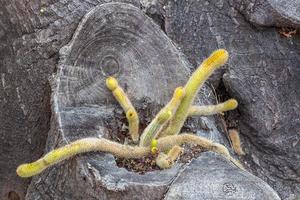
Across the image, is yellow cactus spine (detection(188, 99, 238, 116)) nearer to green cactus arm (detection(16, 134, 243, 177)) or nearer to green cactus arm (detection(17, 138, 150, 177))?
green cactus arm (detection(16, 134, 243, 177))

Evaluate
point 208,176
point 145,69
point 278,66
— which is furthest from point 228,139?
point 208,176

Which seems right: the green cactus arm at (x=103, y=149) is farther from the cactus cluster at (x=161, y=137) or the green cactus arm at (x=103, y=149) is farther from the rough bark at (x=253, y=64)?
the rough bark at (x=253, y=64)

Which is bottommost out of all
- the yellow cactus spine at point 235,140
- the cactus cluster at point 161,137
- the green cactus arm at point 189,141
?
the yellow cactus spine at point 235,140

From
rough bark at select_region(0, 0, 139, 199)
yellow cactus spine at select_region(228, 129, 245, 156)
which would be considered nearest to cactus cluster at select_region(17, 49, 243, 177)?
rough bark at select_region(0, 0, 139, 199)

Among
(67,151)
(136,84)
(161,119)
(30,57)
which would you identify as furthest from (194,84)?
(30,57)

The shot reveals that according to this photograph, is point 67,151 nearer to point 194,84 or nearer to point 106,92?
point 106,92

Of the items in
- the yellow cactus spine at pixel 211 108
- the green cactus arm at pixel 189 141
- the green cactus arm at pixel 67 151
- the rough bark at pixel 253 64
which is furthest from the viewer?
the rough bark at pixel 253 64

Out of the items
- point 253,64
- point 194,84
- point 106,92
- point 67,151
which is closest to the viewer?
point 67,151

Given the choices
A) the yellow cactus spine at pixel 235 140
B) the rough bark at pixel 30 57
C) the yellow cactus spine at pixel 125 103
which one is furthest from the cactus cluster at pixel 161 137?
the yellow cactus spine at pixel 235 140
